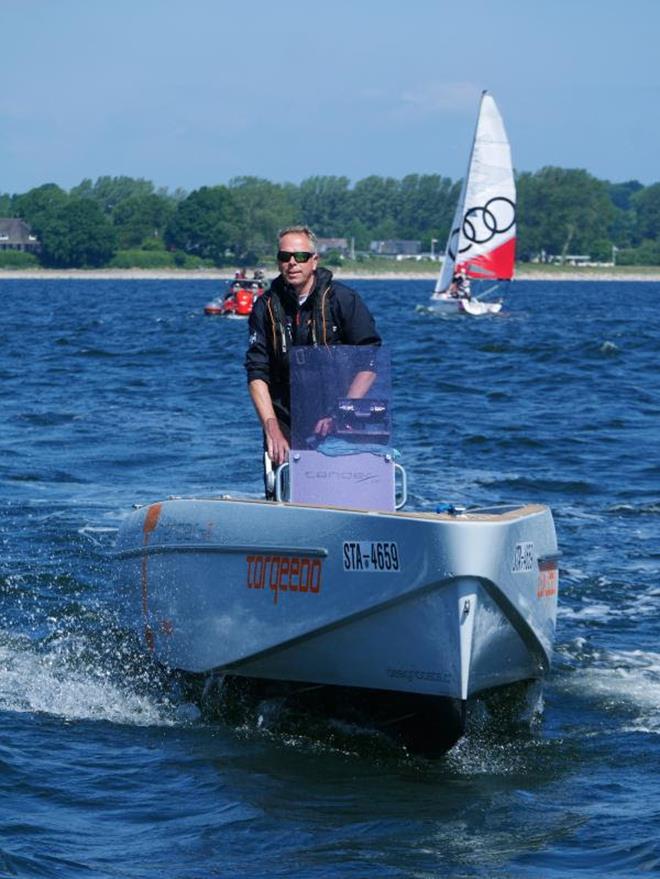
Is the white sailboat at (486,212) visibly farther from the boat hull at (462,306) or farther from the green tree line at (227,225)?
the green tree line at (227,225)

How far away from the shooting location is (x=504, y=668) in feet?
24.5

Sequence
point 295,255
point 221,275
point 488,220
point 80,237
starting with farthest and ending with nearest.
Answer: point 80,237 → point 221,275 → point 488,220 → point 295,255

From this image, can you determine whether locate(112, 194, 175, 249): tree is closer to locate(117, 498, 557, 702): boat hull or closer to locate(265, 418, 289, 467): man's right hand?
locate(265, 418, 289, 467): man's right hand

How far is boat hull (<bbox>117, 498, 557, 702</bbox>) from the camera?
6.86m

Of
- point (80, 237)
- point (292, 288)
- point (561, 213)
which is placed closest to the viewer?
point (292, 288)

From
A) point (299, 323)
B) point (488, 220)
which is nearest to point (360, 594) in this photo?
point (299, 323)

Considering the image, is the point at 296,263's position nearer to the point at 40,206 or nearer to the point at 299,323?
the point at 299,323

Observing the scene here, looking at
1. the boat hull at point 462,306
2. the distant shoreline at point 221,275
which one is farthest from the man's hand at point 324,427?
the distant shoreline at point 221,275

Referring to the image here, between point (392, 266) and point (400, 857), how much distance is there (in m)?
160

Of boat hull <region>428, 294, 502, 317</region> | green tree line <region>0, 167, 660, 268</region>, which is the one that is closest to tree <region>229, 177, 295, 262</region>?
green tree line <region>0, 167, 660, 268</region>

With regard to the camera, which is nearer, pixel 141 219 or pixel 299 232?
pixel 299 232

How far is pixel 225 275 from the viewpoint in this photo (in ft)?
501

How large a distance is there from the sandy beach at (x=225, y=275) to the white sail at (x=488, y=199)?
93535 mm

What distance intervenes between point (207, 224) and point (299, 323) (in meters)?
160
